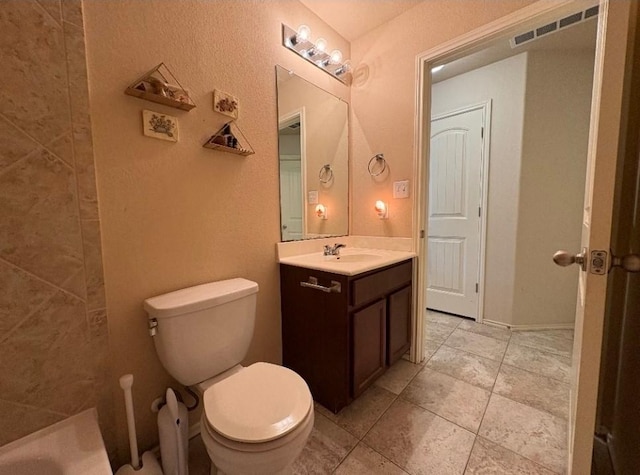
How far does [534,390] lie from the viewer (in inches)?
62.5

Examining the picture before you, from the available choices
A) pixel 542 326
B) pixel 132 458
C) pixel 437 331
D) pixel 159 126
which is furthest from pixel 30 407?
pixel 542 326

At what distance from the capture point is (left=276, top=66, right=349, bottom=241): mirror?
64.8 inches

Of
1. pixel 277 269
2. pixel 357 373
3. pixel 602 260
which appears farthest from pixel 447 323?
pixel 602 260

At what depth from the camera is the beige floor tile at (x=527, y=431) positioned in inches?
45.8

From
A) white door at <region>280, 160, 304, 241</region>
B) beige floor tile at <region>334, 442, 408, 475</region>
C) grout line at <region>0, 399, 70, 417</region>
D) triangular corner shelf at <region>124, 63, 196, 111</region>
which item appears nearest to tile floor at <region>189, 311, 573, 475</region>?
beige floor tile at <region>334, 442, 408, 475</region>

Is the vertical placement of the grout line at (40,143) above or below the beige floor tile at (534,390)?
above

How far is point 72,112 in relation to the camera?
0.92m

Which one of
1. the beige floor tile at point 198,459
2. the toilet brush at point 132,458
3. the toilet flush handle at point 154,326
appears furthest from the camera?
the beige floor tile at point 198,459

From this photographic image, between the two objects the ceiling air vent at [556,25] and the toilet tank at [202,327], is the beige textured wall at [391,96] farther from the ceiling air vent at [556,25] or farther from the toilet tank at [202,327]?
the toilet tank at [202,327]

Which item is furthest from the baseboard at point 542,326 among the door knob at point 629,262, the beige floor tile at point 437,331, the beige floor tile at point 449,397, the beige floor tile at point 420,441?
the door knob at point 629,262

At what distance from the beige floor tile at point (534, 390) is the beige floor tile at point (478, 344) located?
0.21 m

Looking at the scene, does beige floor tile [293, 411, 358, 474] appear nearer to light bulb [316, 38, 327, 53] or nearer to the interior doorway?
the interior doorway

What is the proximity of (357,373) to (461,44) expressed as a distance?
1.94 metres

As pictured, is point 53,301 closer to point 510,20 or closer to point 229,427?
point 229,427
